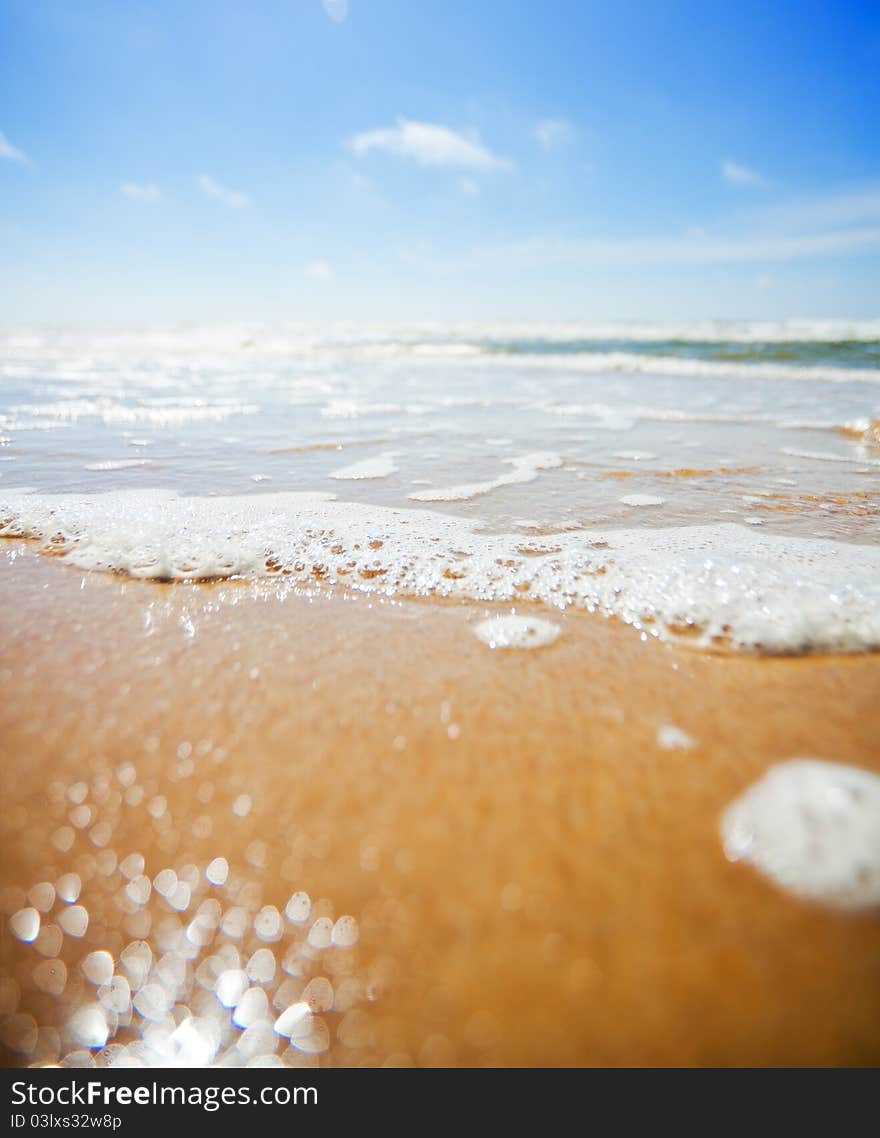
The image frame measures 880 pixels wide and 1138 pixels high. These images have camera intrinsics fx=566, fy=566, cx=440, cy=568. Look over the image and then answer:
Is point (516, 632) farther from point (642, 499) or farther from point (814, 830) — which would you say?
point (642, 499)

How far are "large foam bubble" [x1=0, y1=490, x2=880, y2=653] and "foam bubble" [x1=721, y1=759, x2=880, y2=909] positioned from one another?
474 millimetres

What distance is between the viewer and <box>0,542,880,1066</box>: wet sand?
2.36 ft

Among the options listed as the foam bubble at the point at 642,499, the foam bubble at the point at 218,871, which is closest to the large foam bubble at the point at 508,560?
the foam bubble at the point at 642,499

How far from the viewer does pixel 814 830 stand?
0.94m

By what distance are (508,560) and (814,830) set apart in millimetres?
1164

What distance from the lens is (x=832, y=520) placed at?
2.35m

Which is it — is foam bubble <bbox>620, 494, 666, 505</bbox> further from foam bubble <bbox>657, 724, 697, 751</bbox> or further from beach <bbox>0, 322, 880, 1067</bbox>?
foam bubble <bbox>657, 724, 697, 751</bbox>

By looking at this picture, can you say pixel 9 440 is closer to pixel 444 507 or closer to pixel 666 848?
pixel 444 507

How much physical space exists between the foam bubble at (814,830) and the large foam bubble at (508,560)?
0.47m

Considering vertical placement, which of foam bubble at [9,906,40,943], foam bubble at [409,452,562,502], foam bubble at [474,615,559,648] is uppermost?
foam bubble at [409,452,562,502]

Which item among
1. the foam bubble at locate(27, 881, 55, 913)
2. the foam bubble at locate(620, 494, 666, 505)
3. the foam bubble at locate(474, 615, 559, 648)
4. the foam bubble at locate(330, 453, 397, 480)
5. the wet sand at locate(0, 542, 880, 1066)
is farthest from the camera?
the foam bubble at locate(330, 453, 397, 480)

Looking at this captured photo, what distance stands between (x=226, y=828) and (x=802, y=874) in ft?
3.01

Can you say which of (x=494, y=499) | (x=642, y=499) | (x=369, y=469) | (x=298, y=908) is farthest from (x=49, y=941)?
(x=369, y=469)

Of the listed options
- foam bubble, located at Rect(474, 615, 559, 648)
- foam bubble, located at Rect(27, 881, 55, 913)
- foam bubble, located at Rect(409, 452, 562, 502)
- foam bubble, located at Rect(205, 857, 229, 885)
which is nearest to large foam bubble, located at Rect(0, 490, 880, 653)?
foam bubble, located at Rect(474, 615, 559, 648)
